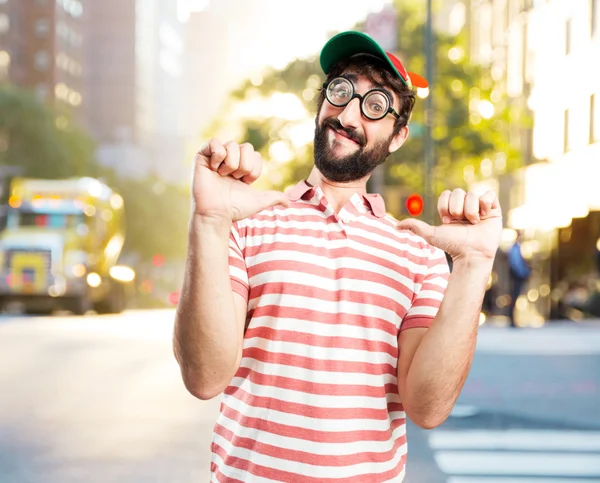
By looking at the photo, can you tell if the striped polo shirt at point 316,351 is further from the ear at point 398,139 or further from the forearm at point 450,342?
the ear at point 398,139

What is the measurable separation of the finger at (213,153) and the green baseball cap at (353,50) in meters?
0.60

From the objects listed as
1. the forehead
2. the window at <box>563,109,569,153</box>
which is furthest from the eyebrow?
the window at <box>563,109,569,153</box>

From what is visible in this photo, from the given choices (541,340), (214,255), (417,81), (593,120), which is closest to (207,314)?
(214,255)

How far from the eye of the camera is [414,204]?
19.4 metres

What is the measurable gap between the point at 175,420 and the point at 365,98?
7667 mm

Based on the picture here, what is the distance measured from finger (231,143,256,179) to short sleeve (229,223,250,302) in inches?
9.8

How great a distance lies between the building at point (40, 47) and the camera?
302 ft

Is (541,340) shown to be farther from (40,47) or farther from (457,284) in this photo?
(40,47)

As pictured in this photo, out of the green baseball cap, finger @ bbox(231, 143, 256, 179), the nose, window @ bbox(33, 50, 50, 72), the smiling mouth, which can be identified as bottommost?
finger @ bbox(231, 143, 256, 179)

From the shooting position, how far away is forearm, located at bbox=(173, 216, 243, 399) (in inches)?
91.5

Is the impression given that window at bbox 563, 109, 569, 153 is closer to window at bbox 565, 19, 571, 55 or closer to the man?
window at bbox 565, 19, 571, 55

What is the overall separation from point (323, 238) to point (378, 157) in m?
0.36

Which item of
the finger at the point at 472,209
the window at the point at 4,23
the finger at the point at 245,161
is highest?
the window at the point at 4,23

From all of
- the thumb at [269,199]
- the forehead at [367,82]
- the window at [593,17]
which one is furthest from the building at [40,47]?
the thumb at [269,199]
